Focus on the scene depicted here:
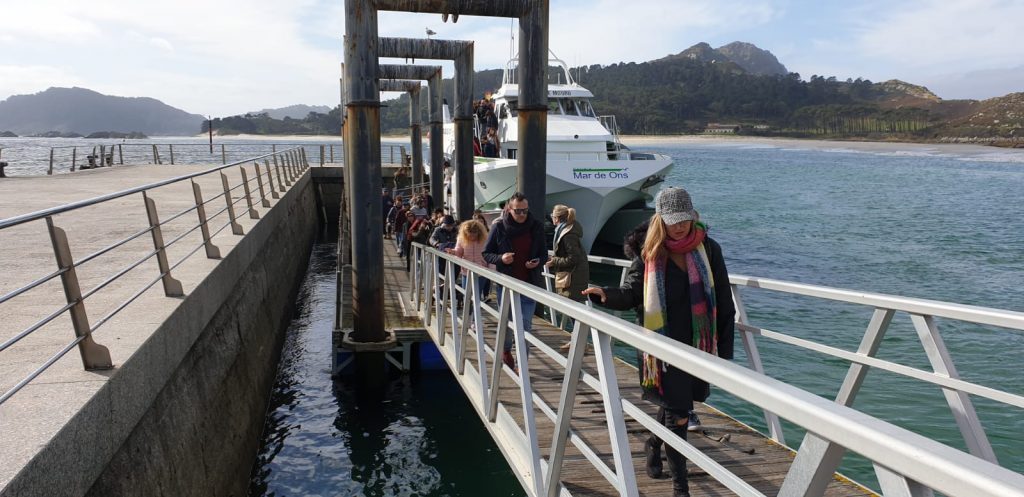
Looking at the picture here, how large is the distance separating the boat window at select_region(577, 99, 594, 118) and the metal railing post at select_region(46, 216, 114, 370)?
20.8m

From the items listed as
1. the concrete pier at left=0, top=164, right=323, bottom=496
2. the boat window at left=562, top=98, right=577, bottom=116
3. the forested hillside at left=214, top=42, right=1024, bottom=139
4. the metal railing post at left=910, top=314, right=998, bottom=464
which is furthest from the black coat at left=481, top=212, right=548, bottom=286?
the forested hillside at left=214, top=42, right=1024, bottom=139

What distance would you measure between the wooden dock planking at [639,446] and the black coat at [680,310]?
0.60m

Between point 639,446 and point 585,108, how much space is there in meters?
20.5

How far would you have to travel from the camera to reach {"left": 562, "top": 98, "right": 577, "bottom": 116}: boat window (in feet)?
77.8

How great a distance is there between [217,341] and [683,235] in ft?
16.7

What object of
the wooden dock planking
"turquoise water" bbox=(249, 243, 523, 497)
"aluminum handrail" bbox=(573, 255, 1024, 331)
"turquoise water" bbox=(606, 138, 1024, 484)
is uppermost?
"aluminum handrail" bbox=(573, 255, 1024, 331)

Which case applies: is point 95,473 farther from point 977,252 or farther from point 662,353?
point 977,252

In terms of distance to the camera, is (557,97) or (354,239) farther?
(557,97)

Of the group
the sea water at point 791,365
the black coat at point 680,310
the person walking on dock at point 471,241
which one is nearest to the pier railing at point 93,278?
the person walking on dock at point 471,241

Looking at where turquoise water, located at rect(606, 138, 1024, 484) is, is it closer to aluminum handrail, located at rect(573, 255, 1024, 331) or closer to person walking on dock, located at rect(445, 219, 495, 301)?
person walking on dock, located at rect(445, 219, 495, 301)

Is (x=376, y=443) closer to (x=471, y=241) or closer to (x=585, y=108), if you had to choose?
(x=471, y=241)

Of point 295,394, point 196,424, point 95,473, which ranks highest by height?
point 95,473

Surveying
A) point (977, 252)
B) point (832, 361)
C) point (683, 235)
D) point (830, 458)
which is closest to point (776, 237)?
point (977, 252)

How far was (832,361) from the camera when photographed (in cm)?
1231
